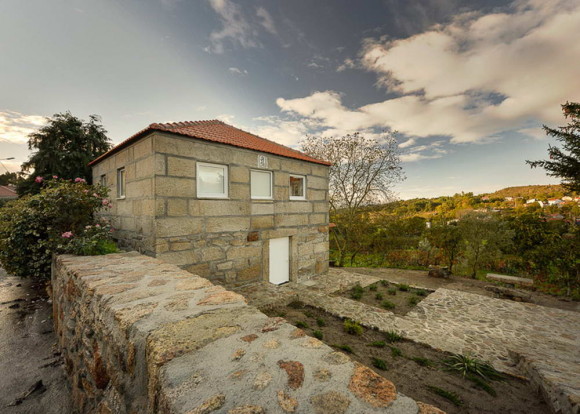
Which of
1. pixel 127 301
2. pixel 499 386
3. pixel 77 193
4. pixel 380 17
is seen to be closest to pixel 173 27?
pixel 77 193

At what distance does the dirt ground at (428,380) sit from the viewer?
2.98 meters

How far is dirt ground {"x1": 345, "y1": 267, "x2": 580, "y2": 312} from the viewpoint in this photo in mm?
7074

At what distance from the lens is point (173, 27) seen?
6.64 meters

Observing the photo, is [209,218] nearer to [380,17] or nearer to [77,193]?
[77,193]

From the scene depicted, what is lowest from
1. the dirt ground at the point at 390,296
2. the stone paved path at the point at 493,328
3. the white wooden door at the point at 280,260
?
the dirt ground at the point at 390,296

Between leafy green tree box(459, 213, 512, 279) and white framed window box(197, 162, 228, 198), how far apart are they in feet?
33.9

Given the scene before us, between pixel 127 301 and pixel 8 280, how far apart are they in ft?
34.5

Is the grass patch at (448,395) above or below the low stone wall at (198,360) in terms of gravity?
below

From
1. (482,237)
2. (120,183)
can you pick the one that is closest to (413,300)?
(482,237)

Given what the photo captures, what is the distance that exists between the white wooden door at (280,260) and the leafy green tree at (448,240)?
8.29 meters

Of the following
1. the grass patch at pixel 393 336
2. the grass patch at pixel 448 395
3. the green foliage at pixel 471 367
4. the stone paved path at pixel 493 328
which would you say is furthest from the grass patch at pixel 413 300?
the grass patch at pixel 448 395

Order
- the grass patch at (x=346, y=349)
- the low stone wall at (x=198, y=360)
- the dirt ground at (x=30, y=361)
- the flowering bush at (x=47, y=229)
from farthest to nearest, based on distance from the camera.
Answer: the flowering bush at (x=47, y=229) < the grass patch at (x=346, y=349) < the dirt ground at (x=30, y=361) < the low stone wall at (x=198, y=360)

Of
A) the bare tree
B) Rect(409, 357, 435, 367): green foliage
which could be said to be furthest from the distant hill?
Rect(409, 357, 435, 367): green foliage

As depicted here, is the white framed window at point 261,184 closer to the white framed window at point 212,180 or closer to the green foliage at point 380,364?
the white framed window at point 212,180
